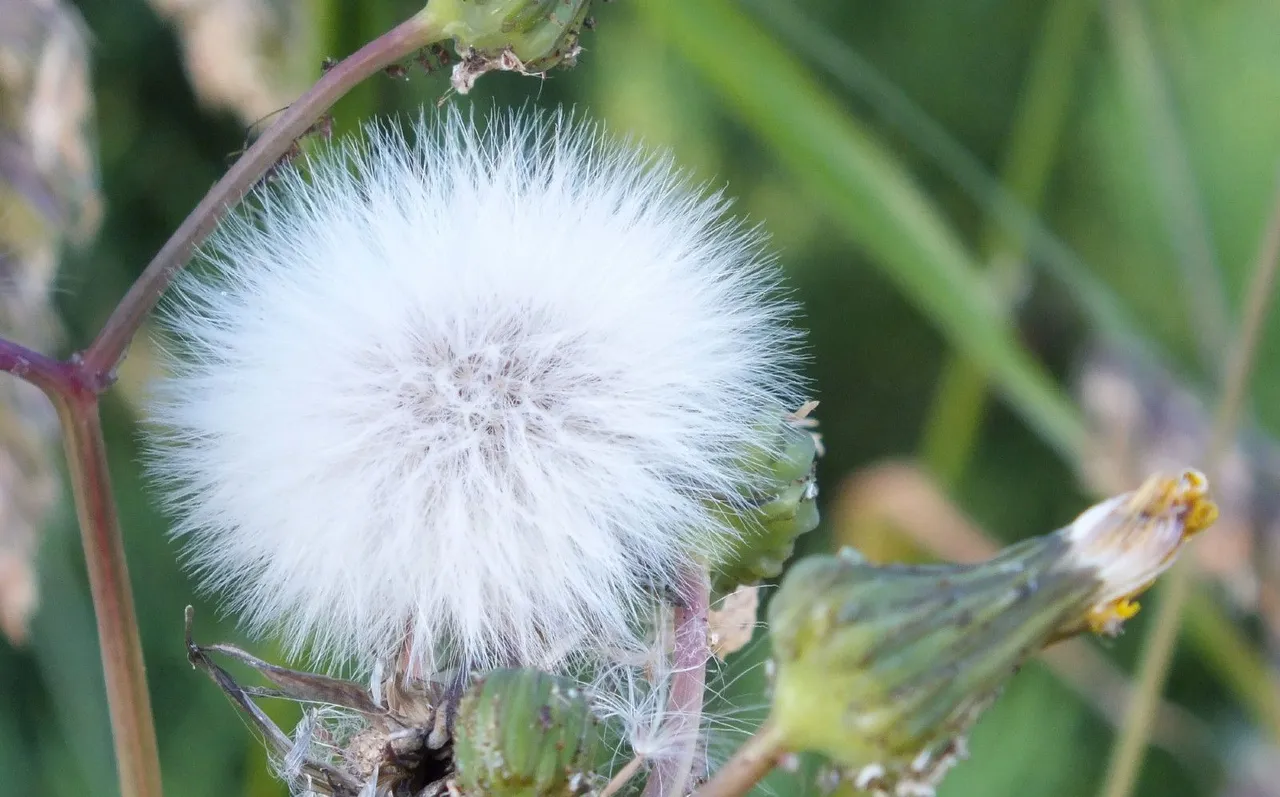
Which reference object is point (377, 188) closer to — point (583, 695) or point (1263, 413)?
point (583, 695)

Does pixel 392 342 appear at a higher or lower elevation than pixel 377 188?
lower

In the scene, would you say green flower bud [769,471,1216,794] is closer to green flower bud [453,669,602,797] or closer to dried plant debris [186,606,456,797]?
green flower bud [453,669,602,797]

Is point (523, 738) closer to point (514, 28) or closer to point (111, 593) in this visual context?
point (111, 593)

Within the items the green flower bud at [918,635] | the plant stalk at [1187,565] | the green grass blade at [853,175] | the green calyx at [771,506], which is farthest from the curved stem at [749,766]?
the green grass blade at [853,175]

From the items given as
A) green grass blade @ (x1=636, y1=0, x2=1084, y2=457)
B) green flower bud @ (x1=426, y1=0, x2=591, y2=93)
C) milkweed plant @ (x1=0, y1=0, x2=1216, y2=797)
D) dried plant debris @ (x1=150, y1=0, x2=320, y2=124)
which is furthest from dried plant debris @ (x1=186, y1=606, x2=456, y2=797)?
green grass blade @ (x1=636, y1=0, x2=1084, y2=457)

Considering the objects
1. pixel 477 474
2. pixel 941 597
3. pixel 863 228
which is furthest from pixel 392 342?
pixel 863 228
